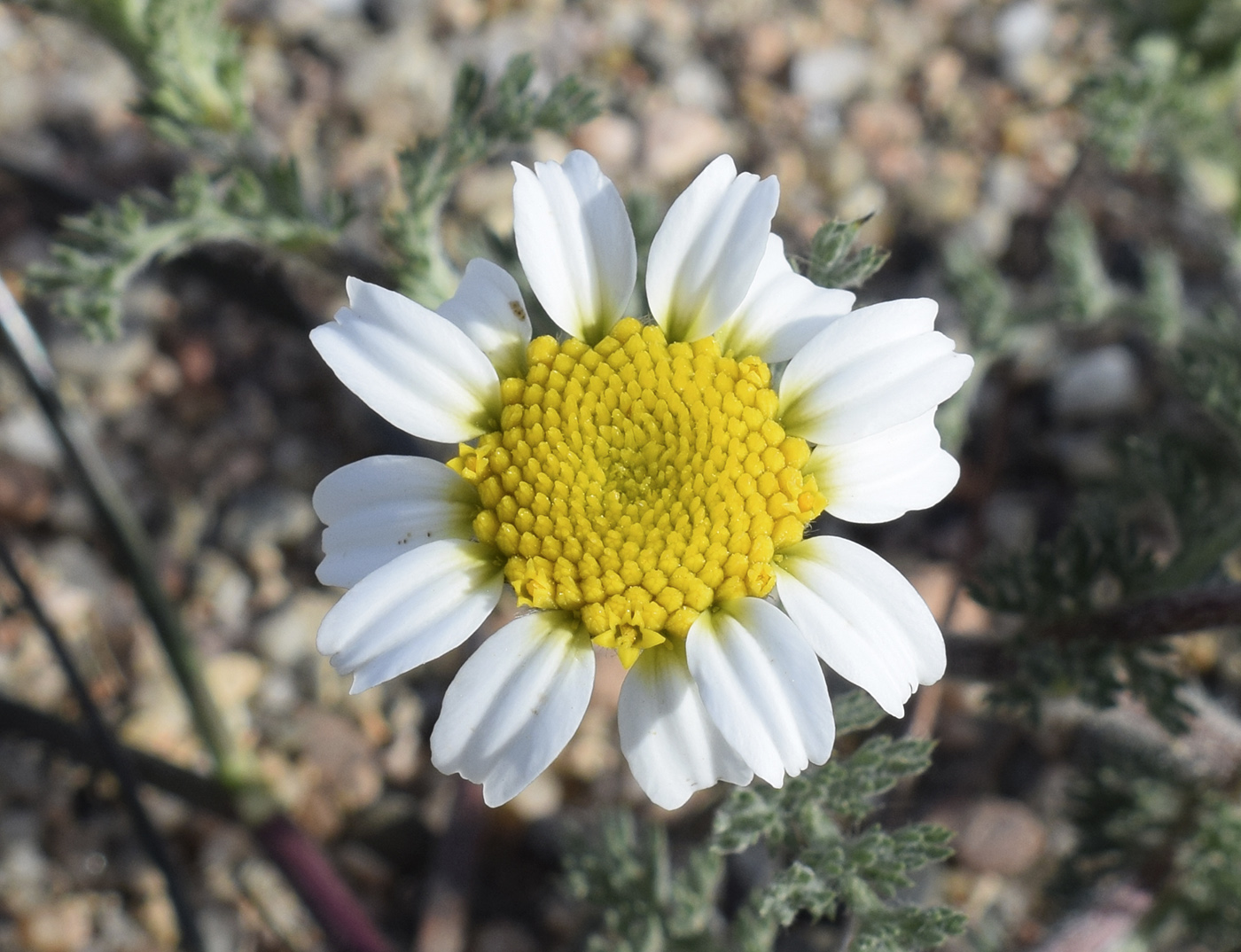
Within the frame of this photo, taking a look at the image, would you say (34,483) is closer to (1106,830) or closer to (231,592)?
(231,592)

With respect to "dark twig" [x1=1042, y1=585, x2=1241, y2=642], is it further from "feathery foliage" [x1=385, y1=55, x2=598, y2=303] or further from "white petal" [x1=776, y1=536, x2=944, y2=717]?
"feathery foliage" [x1=385, y1=55, x2=598, y2=303]

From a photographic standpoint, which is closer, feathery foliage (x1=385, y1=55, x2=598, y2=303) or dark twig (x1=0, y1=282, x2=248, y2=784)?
feathery foliage (x1=385, y1=55, x2=598, y2=303)

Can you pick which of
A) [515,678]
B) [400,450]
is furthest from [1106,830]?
[400,450]

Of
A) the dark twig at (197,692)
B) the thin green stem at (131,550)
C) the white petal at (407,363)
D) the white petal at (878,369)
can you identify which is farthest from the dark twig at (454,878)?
the white petal at (878,369)

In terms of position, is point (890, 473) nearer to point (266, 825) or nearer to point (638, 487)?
point (638, 487)

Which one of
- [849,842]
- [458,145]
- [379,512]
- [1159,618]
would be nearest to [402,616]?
[379,512]

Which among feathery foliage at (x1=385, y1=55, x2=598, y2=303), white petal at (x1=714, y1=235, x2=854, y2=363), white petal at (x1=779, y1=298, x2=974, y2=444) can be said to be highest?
feathery foliage at (x1=385, y1=55, x2=598, y2=303)

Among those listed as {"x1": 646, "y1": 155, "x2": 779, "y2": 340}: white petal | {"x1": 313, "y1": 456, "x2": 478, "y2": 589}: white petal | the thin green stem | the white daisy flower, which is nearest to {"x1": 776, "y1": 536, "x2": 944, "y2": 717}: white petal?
the white daisy flower
